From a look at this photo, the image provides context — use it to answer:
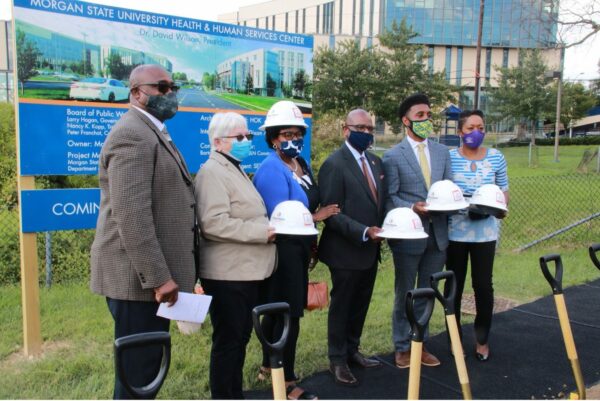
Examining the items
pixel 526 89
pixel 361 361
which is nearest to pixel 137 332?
pixel 361 361

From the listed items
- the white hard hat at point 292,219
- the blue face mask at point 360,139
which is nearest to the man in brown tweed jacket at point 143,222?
the white hard hat at point 292,219

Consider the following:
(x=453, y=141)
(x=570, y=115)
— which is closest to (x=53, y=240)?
(x=453, y=141)

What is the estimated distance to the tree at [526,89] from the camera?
37062mm

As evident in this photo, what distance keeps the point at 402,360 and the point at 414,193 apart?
52.0 inches

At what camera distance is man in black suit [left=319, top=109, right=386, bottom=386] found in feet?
12.3

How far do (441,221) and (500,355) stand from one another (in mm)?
1386

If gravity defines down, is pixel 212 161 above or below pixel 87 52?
below

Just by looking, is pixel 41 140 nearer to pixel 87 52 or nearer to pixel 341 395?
pixel 87 52

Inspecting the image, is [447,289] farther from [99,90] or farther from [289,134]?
[99,90]

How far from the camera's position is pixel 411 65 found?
30.6 metres

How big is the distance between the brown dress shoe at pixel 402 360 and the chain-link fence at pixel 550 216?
528 cm

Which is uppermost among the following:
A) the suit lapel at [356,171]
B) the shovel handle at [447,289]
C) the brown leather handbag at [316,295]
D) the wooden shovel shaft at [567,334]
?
the suit lapel at [356,171]

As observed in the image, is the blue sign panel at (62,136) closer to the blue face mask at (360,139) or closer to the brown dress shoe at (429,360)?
the blue face mask at (360,139)

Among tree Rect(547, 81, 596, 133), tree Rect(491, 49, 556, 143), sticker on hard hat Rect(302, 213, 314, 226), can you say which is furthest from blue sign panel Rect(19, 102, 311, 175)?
tree Rect(547, 81, 596, 133)
